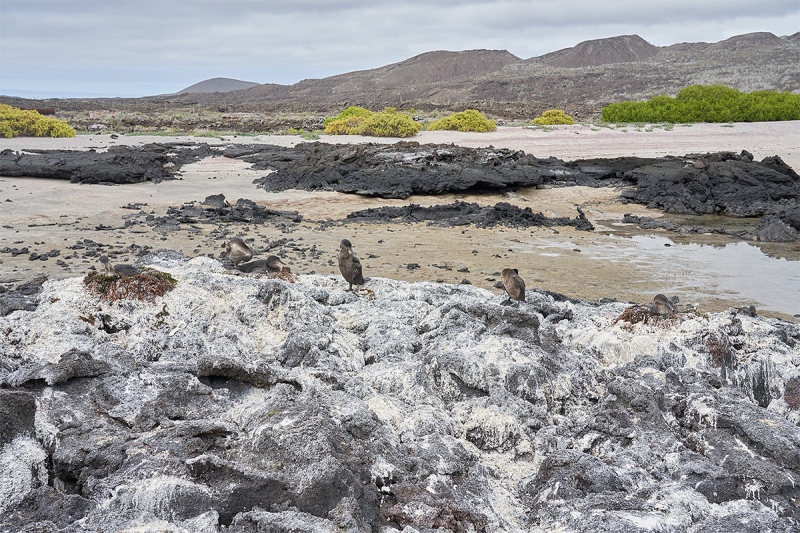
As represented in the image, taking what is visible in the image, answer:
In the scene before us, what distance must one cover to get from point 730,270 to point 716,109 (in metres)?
25.5

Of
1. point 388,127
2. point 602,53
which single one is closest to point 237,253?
point 388,127

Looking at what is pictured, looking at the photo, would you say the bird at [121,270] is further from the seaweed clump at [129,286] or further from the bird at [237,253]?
the bird at [237,253]

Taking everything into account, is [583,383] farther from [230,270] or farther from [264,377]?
[230,270]

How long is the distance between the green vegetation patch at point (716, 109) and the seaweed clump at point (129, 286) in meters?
32.1

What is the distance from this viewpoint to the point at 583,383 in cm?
445

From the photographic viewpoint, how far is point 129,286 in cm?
486

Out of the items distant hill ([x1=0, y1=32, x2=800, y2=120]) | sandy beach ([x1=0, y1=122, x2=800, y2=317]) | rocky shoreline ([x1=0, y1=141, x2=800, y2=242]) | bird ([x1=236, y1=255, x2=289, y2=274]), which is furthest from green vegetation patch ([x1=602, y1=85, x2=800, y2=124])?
bird ([x1=236, y1=255, x2=289, y2=274])

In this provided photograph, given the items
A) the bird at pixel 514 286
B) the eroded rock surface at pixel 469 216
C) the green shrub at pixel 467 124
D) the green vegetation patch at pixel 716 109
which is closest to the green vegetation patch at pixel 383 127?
the green shrub at pixel 467 124

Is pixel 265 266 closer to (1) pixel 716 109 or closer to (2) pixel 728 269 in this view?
(2) pixel 728 269

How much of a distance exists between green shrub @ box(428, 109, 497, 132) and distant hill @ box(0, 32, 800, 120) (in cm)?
1133

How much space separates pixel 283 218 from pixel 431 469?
36.0ft

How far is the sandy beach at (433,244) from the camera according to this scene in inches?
361

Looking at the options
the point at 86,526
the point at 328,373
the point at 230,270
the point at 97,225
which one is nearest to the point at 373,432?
the point at 328,373

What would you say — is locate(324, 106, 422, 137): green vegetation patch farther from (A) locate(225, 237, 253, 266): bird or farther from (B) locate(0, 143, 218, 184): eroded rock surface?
(A) locate(225, 237, 253, 266): bird
